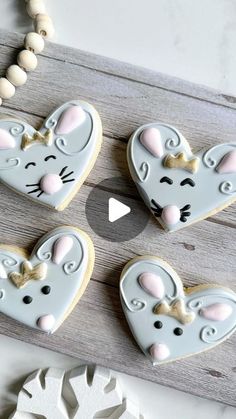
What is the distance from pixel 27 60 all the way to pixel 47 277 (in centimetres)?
30

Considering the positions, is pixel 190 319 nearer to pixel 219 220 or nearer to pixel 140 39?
A: pixel 219 220

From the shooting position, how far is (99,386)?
982 millimetres

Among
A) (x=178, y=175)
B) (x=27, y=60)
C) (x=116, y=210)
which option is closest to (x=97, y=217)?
(x=116, y=210)

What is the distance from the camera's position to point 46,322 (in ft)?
3.02

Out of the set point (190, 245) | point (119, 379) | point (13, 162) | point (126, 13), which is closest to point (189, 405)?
point (119, 379)

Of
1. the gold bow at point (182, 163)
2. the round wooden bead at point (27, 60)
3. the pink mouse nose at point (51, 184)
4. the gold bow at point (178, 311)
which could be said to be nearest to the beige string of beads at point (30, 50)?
the round wooden bead at point (27, 60)

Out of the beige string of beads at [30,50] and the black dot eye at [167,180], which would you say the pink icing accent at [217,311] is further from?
the beige string of beads at [30,50]

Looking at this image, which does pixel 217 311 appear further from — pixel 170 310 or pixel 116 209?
pixel 116 209

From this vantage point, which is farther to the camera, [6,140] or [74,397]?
[74,397]

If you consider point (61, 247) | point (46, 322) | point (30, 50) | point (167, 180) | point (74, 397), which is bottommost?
point (74, 397)

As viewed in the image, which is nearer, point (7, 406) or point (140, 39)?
point (140, 39)

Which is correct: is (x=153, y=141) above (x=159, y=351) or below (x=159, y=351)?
above

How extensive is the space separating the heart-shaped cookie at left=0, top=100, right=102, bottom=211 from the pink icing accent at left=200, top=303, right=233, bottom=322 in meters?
0.24

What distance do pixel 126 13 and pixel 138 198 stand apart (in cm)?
26
